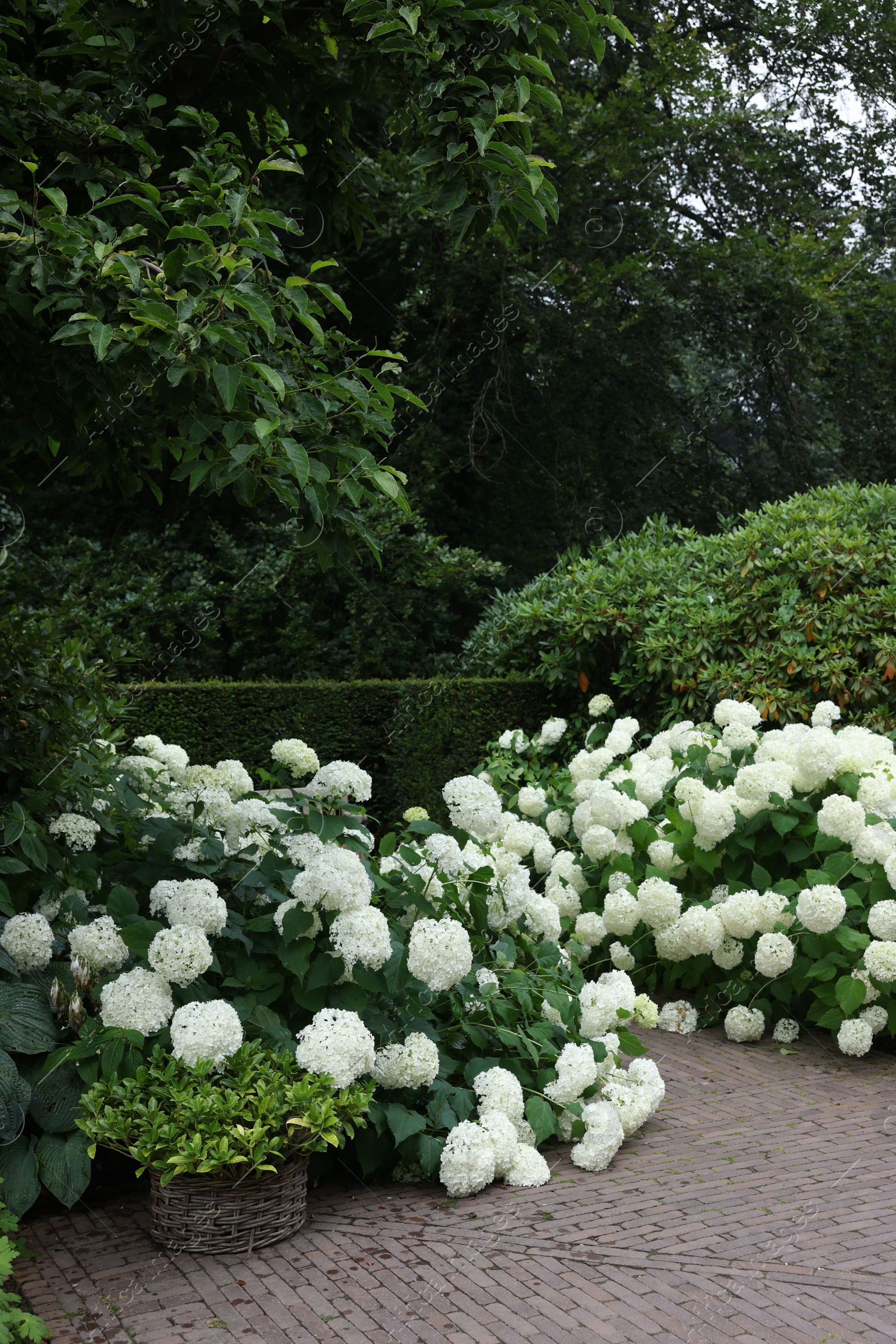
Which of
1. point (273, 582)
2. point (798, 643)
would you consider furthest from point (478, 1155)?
point (273, 582)

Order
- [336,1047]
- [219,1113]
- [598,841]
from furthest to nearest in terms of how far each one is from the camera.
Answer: [598,841] < [336,1047] < [219,1113]

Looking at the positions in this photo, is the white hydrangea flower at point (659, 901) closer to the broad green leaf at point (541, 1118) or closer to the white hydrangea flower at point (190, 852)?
the broad green leaf at point (541, 1118)

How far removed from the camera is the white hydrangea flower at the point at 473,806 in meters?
4.05

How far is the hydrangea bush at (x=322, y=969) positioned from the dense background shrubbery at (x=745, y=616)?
10.1 ft

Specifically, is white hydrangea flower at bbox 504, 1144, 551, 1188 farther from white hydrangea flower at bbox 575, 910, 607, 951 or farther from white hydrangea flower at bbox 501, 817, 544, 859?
white hydrangea flower at bbox 501, 817, 544, 859

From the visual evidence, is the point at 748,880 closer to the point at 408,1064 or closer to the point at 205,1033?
the point at 408,1064

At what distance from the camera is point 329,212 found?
182 inches

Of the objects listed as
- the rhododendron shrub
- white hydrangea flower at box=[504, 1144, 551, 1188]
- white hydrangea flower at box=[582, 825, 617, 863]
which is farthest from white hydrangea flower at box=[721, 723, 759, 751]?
white hydrangea flower at box=[504, 1144, 551, 1188]

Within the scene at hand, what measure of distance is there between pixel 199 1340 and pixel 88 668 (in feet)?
7.51

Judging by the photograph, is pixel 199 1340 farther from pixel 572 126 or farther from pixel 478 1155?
pixel 572 126

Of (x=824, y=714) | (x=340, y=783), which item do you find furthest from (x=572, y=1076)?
(x=824, y=714)

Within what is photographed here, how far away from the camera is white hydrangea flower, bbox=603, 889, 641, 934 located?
17.1 ft

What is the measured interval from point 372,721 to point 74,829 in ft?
20.2

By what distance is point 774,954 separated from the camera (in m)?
4.75
